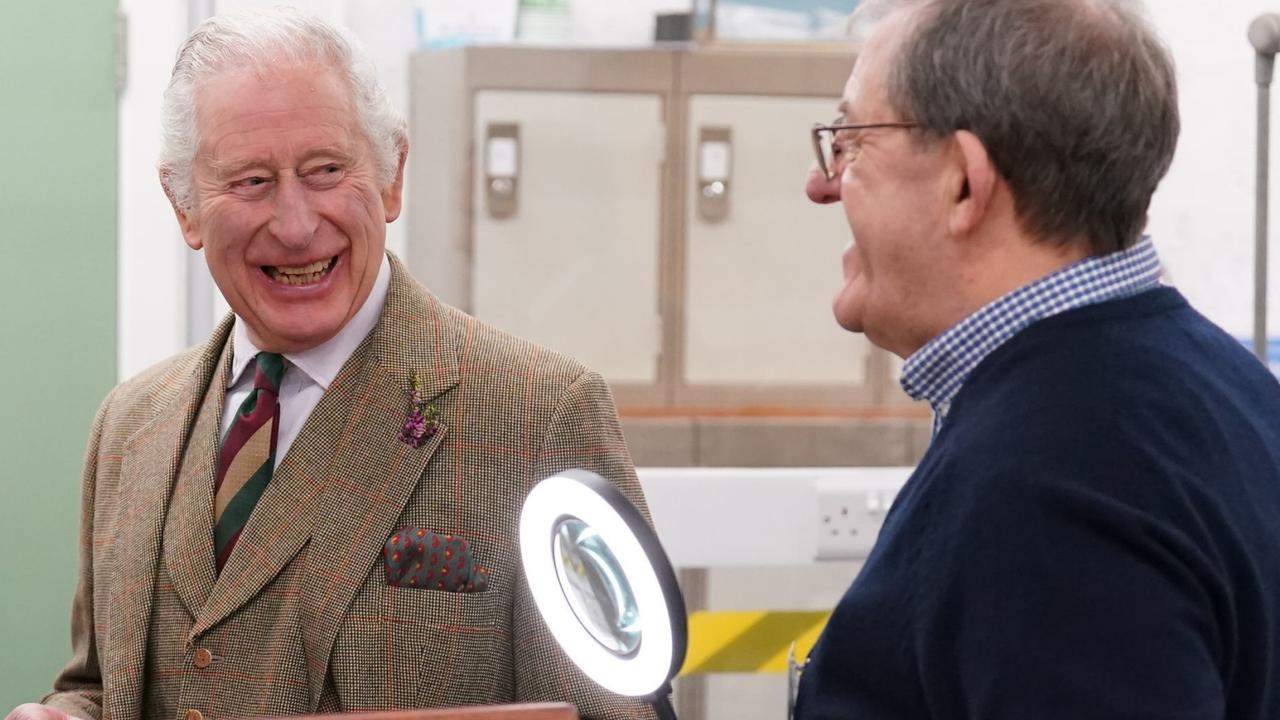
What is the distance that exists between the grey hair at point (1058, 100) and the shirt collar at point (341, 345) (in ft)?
2.63

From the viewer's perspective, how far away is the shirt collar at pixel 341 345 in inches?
69.8

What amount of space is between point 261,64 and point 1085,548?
3.55 ft

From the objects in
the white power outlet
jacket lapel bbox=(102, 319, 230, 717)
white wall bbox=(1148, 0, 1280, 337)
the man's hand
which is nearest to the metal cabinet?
the white power outlet

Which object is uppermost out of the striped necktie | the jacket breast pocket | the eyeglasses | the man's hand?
the eyeglasses

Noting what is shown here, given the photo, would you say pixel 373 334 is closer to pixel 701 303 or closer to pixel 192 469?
pixel 192 469

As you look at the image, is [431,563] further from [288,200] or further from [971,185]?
[971,185]

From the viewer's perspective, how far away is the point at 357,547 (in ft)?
5.45

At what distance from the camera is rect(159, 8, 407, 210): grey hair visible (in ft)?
5.55

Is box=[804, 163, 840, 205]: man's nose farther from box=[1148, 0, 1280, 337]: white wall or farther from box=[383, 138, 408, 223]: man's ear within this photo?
box=[1148, 0, 1280, 337]: white wall

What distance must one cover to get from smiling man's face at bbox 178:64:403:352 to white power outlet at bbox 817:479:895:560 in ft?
5.63

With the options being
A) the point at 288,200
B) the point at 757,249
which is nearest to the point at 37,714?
the point at 288,200

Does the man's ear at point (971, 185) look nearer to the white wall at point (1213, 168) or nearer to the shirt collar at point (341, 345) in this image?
the shirt collar at point (341, 345)

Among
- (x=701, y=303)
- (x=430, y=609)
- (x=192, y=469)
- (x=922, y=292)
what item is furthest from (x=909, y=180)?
(x=701, y=303)

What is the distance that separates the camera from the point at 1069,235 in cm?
119
